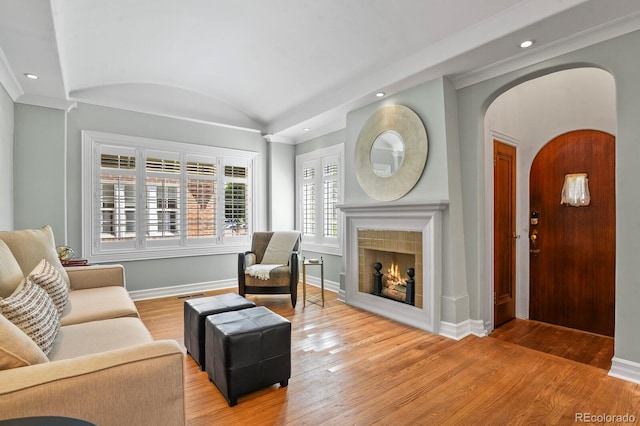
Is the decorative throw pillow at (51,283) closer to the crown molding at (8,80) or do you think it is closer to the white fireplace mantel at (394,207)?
the crown molding at (8,80)

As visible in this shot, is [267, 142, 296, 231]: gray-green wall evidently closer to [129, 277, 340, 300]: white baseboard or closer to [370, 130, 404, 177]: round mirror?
[129, 277, 340, 300]: white baseboard

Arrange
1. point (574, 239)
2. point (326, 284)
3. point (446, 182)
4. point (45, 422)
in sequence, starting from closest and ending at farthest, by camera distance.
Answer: point (45, 422) < point (446, 182) < point (574, 239) < point (326, 284)

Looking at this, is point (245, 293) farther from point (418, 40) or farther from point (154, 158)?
point (418, 40)

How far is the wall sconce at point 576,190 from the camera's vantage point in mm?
3646

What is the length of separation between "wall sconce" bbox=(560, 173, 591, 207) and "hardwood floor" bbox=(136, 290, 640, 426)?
6.15 feet

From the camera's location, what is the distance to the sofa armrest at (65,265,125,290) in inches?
121

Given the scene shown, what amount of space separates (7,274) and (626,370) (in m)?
4.18

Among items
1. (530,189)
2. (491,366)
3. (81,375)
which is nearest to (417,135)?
(530,189)

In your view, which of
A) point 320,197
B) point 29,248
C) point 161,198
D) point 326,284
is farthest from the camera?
point 320,197

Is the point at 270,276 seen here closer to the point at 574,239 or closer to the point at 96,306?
the point at 96,306

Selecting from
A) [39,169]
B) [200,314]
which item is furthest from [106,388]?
[39,169]

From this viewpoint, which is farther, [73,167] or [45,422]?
[73,167]

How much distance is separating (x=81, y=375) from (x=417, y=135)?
326 centimetres

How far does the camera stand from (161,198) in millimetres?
4750
